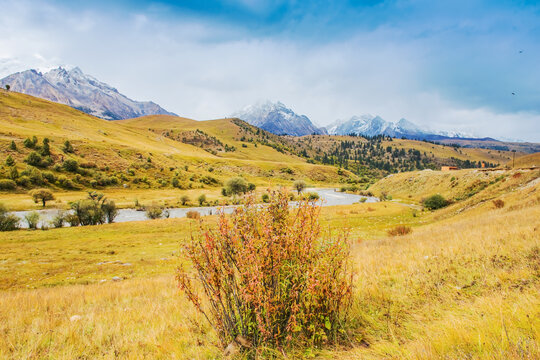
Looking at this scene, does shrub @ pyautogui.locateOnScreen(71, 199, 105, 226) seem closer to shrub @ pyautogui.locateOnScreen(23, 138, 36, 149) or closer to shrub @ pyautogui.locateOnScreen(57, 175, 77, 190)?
shrub @ pyautogui.locateOnScreen(57, 175, 77, 190)

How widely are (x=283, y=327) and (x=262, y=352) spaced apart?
521mm

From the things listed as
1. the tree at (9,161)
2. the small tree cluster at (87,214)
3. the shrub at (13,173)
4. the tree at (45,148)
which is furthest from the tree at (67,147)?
the small tree cluster at (87,214)

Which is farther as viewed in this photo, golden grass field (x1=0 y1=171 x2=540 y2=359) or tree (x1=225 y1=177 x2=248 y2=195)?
tree (x1=225 y1=177 x2=248 y2=195)

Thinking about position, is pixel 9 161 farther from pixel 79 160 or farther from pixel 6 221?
pixel 6 221

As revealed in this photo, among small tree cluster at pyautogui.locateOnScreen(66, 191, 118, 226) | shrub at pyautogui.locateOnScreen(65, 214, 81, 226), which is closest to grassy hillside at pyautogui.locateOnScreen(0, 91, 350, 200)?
small tree cluster at pyautogui.locateOnScreen(66, 191, 118, 226)

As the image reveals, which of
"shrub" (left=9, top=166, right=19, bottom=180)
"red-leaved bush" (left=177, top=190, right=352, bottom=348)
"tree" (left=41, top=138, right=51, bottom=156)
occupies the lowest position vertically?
"shrub" (left=9, top=166, right=19, bottom=180)

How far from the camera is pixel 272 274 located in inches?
143

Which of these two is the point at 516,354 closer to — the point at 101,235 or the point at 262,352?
the point at 262,352

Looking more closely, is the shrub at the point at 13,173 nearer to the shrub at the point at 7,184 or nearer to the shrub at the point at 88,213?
the shrub at the point at 7,184

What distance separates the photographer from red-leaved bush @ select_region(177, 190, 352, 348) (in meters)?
3.63

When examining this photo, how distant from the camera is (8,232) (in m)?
38.8

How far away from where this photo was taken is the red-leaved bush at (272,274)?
11.9ft

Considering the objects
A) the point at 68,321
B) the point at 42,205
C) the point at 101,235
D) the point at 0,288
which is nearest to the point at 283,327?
the point at 68,321

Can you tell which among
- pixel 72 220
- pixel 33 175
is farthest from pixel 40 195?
pixel 72 220
